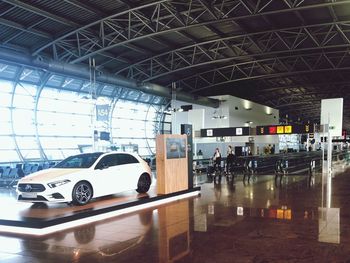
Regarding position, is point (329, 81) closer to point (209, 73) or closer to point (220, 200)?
point (209, 73)

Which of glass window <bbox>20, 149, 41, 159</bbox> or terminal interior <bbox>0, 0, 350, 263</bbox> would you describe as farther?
glass window <bbox>20, 149, 41, 159</bbox>

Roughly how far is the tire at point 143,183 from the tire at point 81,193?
7.41 feet

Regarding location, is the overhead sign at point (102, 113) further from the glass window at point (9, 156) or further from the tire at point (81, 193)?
the tire at point (81, 193)

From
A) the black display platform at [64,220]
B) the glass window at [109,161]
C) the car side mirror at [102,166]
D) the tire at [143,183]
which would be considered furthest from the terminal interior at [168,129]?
the car side mirror at [102,166]

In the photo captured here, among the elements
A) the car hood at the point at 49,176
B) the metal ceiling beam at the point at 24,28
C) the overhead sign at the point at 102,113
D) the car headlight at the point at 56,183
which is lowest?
the car headlight at the point at 56,183

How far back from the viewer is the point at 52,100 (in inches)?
950

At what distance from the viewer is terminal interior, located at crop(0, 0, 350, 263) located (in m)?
6.54

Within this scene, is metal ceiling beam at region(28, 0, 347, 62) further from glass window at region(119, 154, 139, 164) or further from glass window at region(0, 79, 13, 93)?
glass window at region(119, 154, 139, 164)

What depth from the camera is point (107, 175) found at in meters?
10.1

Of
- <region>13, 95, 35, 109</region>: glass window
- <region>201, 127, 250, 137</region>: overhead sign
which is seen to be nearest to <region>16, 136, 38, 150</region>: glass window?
<region>13, 95, 35, 109</region>: glass window

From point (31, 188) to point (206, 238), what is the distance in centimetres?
468

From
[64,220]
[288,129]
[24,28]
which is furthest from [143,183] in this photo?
[288,129]

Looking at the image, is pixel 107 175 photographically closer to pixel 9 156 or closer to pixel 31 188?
pixel 31 188

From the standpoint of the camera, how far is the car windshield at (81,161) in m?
9.99
